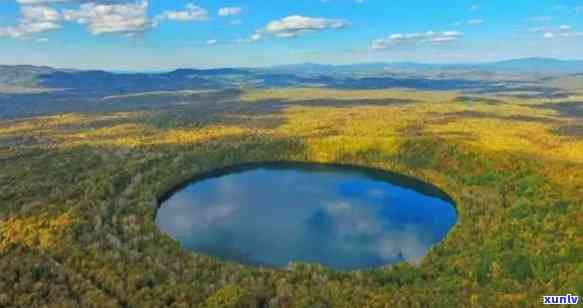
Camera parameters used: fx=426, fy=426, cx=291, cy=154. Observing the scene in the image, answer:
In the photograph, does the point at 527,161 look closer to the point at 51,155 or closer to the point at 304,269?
the point at 304,269

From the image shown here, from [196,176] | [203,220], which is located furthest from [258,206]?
[196,176]
